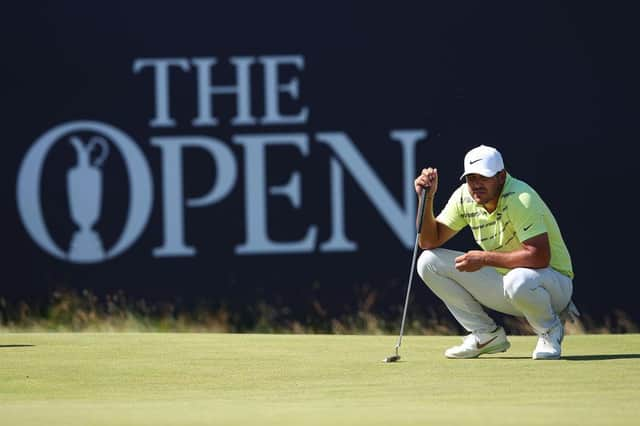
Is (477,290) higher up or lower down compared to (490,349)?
higher up

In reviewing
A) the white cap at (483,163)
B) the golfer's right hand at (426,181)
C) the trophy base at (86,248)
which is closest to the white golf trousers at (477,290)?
the golfer's right hand at (426,181)

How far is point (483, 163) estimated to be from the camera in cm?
726

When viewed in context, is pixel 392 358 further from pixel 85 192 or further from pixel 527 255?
pixel 85 192

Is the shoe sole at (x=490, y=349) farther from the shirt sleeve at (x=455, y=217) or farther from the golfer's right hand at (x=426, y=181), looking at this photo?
the golfer's right hand at (x=426, y=181)

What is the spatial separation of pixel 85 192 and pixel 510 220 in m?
4.86

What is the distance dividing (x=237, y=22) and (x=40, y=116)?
1.65 metres

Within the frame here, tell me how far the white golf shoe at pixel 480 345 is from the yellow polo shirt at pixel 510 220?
36 centimetres

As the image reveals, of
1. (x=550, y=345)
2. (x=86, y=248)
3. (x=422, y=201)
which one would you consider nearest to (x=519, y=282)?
(x=550, y=345)

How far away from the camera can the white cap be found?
7.25 m

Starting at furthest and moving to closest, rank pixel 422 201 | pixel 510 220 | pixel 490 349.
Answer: pixel 490 349
pixel 422 201
pixel 510 220

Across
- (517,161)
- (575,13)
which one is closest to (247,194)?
(517,161)

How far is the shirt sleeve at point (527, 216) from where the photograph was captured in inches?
285

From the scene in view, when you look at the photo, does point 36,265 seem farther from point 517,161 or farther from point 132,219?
point 517,161

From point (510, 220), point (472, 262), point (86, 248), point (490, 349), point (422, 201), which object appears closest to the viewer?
point (472, 262)
